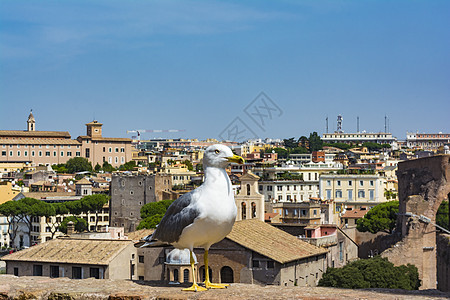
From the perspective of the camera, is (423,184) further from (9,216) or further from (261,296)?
(9,216)

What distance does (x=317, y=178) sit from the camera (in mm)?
62188

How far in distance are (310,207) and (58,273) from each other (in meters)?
21.9

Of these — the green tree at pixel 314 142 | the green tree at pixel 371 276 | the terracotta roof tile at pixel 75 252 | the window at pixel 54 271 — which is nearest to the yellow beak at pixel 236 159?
the terracotta roof tile at pixel 75 252

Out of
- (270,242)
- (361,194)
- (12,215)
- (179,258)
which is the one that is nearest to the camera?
(179,258)

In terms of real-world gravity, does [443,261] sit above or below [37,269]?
below

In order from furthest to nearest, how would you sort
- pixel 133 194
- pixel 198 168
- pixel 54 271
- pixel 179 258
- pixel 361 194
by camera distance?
pixel 198 168, pixel 133 194, pixel 361 194, pixel 54 271, pixel 179 258

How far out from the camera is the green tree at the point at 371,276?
23531mm

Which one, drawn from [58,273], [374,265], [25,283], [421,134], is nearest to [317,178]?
[374,265]

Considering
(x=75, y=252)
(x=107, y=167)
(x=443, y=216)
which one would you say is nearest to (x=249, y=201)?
(x=75, y=252)

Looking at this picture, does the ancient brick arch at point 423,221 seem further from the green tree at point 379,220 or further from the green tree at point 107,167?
the green tree at point 107,167

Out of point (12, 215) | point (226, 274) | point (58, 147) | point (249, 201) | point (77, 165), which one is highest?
point (58, 147)

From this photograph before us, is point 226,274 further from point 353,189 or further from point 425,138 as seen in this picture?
point 425,138

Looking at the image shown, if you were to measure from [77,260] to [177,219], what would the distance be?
16.0 metres

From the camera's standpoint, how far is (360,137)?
7111 inches
